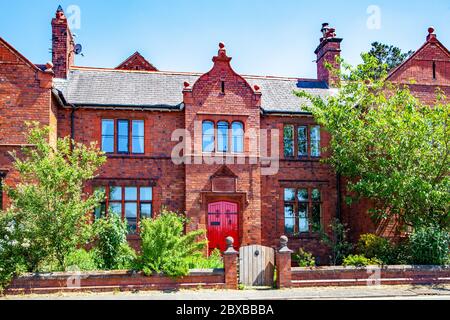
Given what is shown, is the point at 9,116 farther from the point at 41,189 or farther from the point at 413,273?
the point at 413,273

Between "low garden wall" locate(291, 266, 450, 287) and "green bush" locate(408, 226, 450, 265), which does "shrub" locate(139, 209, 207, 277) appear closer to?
"low garden wall" locate(291, 266, 450, 287)

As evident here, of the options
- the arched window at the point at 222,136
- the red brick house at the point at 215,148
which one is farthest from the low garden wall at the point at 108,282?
the arched window at the point at 222,136

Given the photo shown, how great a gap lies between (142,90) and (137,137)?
7.57ft

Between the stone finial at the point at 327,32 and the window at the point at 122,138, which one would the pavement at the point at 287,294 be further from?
the stone finial at the point at 327,32

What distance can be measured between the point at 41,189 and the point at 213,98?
9274mm

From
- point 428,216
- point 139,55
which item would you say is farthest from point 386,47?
point 428,216

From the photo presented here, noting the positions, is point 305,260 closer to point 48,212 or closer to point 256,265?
point 256,265

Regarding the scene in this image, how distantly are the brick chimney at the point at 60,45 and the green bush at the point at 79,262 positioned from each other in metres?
9.50

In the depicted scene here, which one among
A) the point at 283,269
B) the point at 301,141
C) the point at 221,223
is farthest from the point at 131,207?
the point at 283,269

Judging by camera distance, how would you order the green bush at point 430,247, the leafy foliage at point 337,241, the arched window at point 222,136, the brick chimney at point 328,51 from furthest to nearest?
the brick chimney at point 328,51 < the arched window at point 222,136 < the leafy foliage at point 337,241 < the green bush at point 430,247

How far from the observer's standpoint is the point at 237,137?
73.0ft

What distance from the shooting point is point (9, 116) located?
1955 cm

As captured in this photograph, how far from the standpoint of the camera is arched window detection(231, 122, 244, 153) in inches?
875

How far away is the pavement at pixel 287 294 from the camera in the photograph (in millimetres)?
14024
